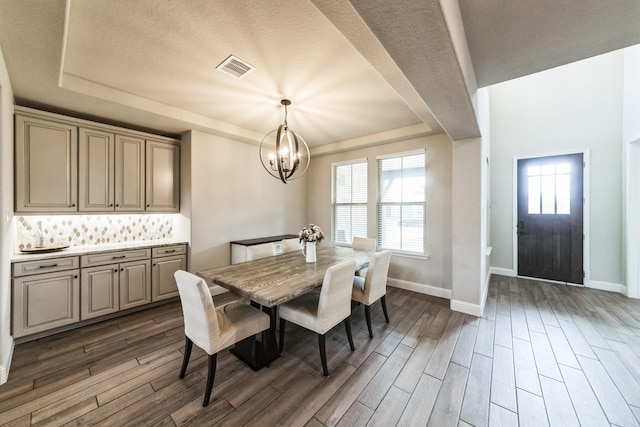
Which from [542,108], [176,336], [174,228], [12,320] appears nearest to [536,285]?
[542,108]

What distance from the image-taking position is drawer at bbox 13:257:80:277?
7.73 ft

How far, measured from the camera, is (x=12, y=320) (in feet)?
7.67

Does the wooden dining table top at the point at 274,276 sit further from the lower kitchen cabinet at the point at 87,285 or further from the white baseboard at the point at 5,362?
the white baseboard at the point at 5,362

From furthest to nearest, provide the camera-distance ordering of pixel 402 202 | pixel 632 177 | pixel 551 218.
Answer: pixel 551 218 → pixel 402 202 → pixel 632 177

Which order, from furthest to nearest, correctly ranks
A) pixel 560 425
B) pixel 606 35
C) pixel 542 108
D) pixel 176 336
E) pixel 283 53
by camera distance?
1. pixel 542 108
2. pixel 176 336
3. pixel 283 53
4. pixel 606 35
5. pixel 560 425

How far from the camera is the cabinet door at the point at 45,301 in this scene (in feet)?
7.77

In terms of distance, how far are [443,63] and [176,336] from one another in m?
3.47

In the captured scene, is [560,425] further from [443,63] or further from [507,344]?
[443,63]

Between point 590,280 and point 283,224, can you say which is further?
point 283,224

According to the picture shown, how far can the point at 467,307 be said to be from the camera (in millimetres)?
3115

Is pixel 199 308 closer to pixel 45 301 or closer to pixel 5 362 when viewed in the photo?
pixel 5 362

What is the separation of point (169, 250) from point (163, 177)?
1.11m

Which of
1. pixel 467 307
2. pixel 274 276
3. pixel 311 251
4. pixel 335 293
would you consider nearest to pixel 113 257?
pixel 274 276

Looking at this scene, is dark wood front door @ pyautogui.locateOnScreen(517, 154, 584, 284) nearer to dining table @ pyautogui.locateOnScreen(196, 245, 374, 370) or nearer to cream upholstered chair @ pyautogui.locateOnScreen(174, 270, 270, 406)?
dining table @ pyautogui.locateOnScreen(196, 245, 374, 370)
